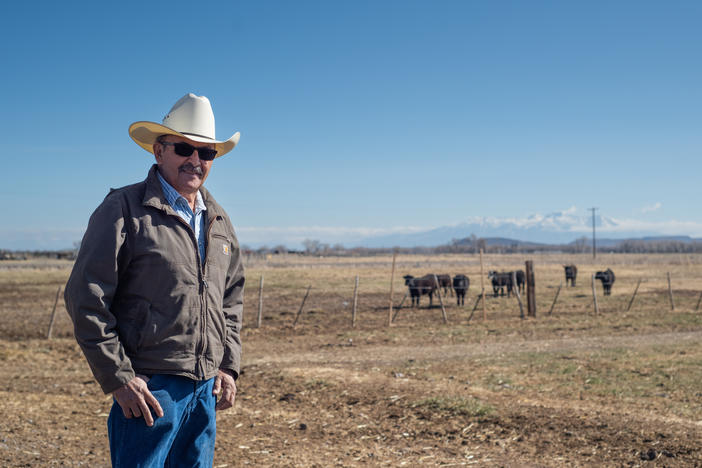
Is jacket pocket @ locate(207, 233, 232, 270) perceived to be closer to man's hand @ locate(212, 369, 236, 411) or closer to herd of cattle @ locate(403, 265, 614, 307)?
man's hand @ locate(212, 369, 236, 411)

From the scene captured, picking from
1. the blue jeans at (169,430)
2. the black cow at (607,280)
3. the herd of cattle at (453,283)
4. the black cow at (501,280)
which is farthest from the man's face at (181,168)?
the black cow at (607,280)

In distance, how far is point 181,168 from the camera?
275 cm

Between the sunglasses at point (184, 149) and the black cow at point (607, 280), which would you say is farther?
the black cow at point (607, 280)

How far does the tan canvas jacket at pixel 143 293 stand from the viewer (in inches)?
93.7

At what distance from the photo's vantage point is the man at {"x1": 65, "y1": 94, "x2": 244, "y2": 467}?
240 centimetres

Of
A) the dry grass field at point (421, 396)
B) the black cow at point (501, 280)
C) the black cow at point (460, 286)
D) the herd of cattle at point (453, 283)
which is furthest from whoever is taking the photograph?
the black cow at point (501, 280)

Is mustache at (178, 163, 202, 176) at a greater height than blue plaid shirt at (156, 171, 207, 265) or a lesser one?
greater

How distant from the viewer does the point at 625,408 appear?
24.5 feet

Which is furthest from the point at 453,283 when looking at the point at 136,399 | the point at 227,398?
the point at 136,399

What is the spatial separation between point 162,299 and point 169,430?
575 millimetres

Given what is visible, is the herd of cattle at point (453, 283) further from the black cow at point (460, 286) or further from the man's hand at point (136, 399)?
the man's hand at point (136, 399)

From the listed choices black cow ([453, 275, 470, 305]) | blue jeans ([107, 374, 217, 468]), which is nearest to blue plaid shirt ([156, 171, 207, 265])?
blue jeans ([107, 374, 217, 468])

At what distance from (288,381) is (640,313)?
14871 mm

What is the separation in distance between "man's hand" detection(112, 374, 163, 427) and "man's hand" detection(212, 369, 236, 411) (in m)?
0.48
